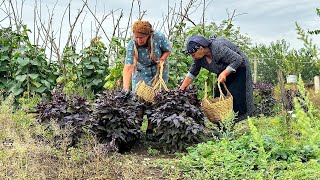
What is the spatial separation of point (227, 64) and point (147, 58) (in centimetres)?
88

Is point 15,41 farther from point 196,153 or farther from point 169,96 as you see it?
point 196,153

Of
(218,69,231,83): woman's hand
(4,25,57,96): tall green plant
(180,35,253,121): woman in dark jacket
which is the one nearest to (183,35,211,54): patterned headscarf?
(180,35,253,121): woman in dark jacket

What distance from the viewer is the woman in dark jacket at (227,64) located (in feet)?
15.9

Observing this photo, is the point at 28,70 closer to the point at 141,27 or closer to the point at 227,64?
the point at 141,27

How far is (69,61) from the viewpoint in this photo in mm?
8844

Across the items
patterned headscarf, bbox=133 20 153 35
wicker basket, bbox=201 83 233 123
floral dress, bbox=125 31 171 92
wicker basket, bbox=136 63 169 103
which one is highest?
patterned headscarf, bbox=133 20 153 35

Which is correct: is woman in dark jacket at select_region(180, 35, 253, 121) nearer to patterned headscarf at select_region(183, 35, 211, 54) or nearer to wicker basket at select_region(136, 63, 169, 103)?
patterned headscarf at select_region(183, 35, 211, 54)

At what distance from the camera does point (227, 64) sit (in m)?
4.99

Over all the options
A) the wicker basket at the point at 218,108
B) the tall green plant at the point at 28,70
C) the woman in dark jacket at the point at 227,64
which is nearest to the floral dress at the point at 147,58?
the woman in dark jacket at the point at 227,64

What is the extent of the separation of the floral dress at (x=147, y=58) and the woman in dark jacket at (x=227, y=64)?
1.23ft

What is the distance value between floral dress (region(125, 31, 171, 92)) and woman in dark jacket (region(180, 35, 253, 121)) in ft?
1.23

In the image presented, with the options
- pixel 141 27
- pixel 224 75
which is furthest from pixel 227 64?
pixel 141 27

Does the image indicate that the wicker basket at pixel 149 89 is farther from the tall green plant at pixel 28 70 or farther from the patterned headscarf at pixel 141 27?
the tall green plant at pixel 28 70

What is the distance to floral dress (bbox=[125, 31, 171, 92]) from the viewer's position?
17.0 feet
